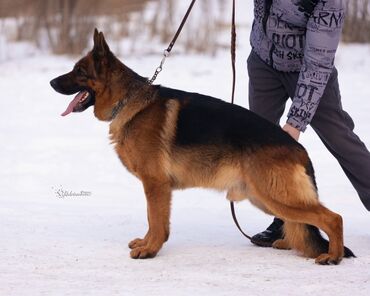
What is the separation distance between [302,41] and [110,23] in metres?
9.37

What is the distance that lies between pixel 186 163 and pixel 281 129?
0.59 meters

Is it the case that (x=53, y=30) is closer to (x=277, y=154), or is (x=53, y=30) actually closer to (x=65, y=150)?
(x=65, y=150)

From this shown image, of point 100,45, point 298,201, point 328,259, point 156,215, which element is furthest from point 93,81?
point 328,259

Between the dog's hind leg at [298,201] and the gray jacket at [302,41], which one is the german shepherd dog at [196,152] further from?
the gray jacket at [302,41]

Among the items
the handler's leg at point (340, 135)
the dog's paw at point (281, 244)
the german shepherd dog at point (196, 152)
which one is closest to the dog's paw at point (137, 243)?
the german shepherd dog at point (196, 152)

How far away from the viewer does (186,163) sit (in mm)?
4449

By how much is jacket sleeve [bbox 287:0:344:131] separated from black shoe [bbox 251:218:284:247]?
2.52ft

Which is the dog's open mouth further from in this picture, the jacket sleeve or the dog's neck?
the jacket sleeve

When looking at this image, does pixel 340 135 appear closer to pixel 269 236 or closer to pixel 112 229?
pixel 269 236

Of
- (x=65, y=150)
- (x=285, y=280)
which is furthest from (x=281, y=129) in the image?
(x=65, y=150)

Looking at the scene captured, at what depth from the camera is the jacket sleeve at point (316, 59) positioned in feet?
13.8

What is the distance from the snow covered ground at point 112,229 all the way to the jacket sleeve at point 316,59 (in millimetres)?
862

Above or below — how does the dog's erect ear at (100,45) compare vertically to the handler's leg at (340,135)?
above

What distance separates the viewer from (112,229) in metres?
5.16
